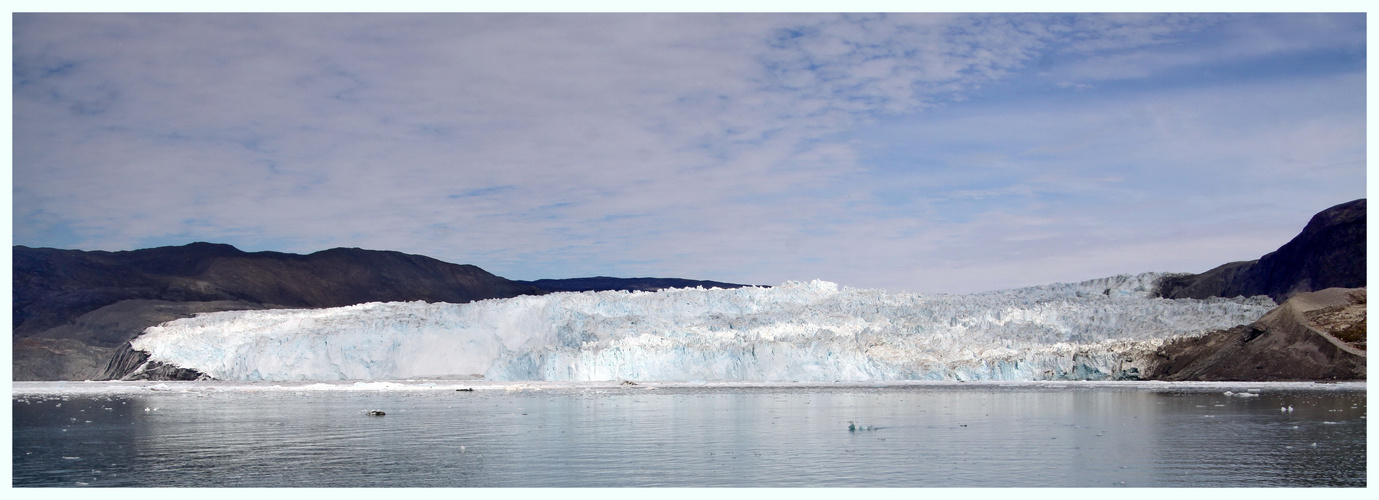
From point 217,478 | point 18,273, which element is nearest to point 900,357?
point 217,478

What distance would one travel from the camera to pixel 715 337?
95.1 ft

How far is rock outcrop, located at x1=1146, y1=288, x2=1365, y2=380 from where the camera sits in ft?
82.0

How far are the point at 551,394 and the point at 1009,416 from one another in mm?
10293

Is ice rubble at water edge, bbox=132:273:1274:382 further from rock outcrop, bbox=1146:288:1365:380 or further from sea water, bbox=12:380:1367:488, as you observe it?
sea water, bbox=12:380:1367:488

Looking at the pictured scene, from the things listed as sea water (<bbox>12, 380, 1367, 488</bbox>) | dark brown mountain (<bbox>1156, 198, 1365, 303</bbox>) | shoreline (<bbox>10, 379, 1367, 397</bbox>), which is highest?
dark brown mountain (<bbox>1156, 198, 1365, 303</bbox>)

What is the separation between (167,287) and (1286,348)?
5222cm

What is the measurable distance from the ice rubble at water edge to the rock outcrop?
2.47ft

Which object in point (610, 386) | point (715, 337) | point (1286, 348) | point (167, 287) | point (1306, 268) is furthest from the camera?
point (167, 287)

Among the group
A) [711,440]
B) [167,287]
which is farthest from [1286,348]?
[167,287]

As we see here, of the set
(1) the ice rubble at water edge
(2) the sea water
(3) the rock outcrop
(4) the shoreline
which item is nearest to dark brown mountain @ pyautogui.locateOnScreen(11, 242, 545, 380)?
(1) the ice rubble at water edge

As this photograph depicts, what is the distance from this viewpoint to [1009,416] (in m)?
15.9

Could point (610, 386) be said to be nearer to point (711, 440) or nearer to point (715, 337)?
point (715, 337)

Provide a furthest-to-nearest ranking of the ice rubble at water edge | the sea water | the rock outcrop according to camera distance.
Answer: the ice rubble at water edge, the rock outcrop, the sea water

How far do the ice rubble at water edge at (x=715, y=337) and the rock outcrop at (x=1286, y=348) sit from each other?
2.47 ft
